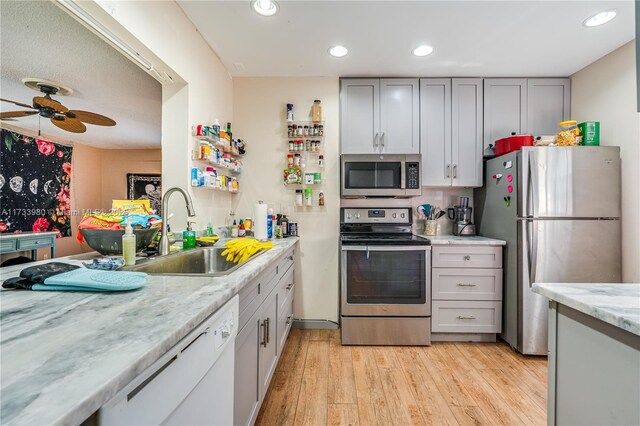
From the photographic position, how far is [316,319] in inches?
113

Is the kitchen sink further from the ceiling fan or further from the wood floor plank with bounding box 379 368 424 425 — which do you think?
the wood floor plank with bounding box 379 368 424 425

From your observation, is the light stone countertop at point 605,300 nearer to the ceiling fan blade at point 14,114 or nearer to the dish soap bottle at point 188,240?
the dish soap bottle at point 188,240

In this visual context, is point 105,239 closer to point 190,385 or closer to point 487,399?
point 190,385

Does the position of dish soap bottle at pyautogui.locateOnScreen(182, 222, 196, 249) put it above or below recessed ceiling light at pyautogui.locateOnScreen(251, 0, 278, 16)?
below

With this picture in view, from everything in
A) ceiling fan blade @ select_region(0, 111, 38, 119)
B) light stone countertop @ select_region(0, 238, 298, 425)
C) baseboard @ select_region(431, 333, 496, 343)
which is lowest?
baseboard @ select_region(431, 333, 496, 343)

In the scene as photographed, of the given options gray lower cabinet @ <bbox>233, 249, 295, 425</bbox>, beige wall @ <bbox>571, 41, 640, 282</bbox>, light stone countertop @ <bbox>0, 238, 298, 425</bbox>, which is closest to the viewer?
light stone countertop @ <bbox>0, 238, 298, 425</bbox>

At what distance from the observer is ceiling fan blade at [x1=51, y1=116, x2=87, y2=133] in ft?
5.26

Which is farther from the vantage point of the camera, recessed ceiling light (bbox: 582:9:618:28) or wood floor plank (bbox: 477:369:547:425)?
recessed ceiling light (bbox: 582:9:618:28)

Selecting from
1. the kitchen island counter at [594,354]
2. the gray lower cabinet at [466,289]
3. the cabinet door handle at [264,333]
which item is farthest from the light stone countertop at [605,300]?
the gray lower cabinet at [466,289]

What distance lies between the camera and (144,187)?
313cm

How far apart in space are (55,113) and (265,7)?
141cm

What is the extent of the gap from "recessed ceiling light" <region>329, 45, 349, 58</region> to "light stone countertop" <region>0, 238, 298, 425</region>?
2189 millimetres

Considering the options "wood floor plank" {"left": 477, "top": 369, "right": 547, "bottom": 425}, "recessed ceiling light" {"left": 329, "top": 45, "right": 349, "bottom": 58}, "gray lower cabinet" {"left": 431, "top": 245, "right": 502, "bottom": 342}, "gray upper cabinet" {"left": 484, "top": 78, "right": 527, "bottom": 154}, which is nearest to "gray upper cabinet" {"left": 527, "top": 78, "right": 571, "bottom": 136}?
"gray upper cabinet" {"left": 484, "top": 78, "right": 527, "bottom": 154}

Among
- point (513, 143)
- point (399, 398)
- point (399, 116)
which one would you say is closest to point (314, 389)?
point (399, 398)
